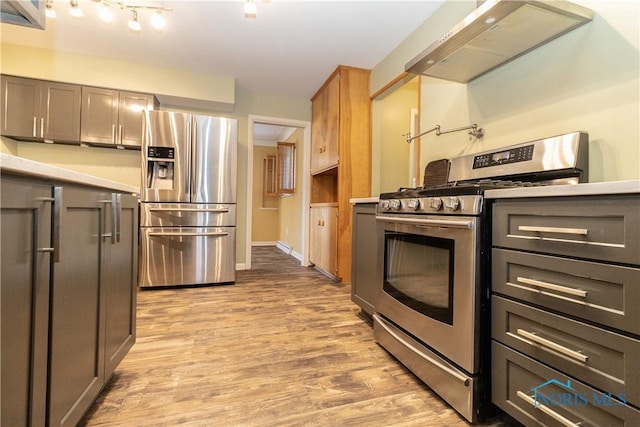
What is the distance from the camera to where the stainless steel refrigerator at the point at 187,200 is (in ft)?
9.00

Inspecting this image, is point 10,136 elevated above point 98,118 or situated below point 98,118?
below

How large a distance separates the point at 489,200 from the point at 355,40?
2.26 meters

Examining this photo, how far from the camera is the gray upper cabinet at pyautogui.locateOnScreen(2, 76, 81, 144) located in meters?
2.75

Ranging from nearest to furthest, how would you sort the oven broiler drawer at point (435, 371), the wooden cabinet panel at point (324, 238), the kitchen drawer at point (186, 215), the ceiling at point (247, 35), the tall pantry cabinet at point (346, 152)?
the oven broiler drawer at point (435, 371) < the ceiling at point (247, 35) < the kitchen drawer at point (186, 215) < the tall pantry cabinet at point (346, 152) < the wooden cabinet panel at point (324, 238)

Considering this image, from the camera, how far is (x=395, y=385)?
1.29m

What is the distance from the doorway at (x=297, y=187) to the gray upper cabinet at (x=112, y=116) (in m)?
1.29

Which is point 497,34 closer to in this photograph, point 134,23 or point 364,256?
point 364,256

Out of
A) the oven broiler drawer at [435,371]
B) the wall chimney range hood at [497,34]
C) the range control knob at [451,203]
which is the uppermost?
the wall chimney range hood at [497,34]

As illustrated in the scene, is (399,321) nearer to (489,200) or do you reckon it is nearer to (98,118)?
(489,200)

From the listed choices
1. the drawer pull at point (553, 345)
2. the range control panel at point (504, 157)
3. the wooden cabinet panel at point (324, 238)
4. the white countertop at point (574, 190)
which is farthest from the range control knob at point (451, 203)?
the wooden cabinet panel at point (324, 238)

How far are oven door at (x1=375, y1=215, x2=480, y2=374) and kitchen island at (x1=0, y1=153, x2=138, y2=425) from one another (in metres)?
1.33

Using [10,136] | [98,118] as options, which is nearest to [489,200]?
[98,118]

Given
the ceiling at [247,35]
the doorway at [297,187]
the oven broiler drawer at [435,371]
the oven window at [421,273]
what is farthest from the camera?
the doorway at [297,187]

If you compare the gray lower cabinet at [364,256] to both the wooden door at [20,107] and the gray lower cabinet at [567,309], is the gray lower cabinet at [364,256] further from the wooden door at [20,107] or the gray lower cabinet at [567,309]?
the wooden door at [20,107]
